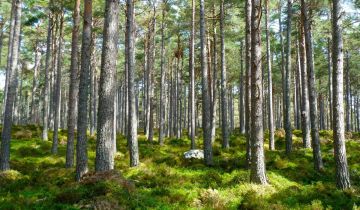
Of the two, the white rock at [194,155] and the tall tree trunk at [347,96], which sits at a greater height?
the tall tree trunk at [347,96]

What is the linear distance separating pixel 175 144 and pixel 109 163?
50.5 ft

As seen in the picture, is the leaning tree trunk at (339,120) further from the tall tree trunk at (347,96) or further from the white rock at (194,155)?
the tall tree trunk at (347,96)

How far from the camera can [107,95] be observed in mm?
9523

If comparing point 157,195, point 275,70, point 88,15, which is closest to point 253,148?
point 157,195

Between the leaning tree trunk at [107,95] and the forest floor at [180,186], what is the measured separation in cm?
53

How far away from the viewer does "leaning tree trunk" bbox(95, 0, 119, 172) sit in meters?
9.45

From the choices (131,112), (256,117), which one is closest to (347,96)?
(131,112)

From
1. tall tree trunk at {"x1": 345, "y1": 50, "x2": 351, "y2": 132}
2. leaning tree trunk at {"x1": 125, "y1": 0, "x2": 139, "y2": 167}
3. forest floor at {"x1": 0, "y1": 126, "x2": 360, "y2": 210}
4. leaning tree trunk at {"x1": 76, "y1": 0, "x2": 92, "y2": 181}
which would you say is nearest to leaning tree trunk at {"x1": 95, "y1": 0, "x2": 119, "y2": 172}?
forest floor at {"x1": 0, "y1": 126, "x2": 360, "y2": 210}

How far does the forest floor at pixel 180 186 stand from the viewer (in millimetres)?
8309

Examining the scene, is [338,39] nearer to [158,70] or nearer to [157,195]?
[157,195]

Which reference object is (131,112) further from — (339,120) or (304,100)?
(304,100)

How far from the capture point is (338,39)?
1113cm

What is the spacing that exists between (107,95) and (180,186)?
12.6ft

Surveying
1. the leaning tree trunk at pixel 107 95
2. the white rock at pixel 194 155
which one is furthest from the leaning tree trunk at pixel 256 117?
the white rock at pixel 194 155
